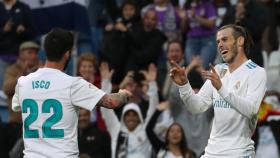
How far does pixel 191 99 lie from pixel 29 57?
4990 millimetres

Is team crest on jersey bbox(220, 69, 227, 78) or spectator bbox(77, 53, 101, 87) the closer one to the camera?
team crest on jersey bbox(220, 69, 227, 78)

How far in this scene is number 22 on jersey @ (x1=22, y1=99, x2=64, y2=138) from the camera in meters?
7.46

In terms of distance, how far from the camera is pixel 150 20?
14008 mm

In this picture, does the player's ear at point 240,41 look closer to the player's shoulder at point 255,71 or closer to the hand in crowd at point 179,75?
the player's shoulder at point 255,71

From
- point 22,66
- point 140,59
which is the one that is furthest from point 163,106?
point 22,66

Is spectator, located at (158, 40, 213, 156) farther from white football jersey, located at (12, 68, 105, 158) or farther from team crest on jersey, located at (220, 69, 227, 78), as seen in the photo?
white football jersey, located at (12, 68, 105, 158)

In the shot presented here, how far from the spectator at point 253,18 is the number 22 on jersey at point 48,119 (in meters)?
6.14

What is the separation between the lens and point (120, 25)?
47.0ft

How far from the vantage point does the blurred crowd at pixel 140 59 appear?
11922 mm

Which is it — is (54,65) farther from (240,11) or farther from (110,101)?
(240,11)

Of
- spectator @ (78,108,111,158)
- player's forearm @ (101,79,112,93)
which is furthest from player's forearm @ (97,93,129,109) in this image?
spectator @ (78,108,111,158)

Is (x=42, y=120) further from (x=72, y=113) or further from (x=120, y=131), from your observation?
(x=120, y=131)

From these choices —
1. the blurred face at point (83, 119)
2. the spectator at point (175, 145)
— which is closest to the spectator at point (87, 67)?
the blurred face at point (83, 119)

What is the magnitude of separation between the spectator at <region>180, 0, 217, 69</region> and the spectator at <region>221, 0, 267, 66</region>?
0.44 meters
